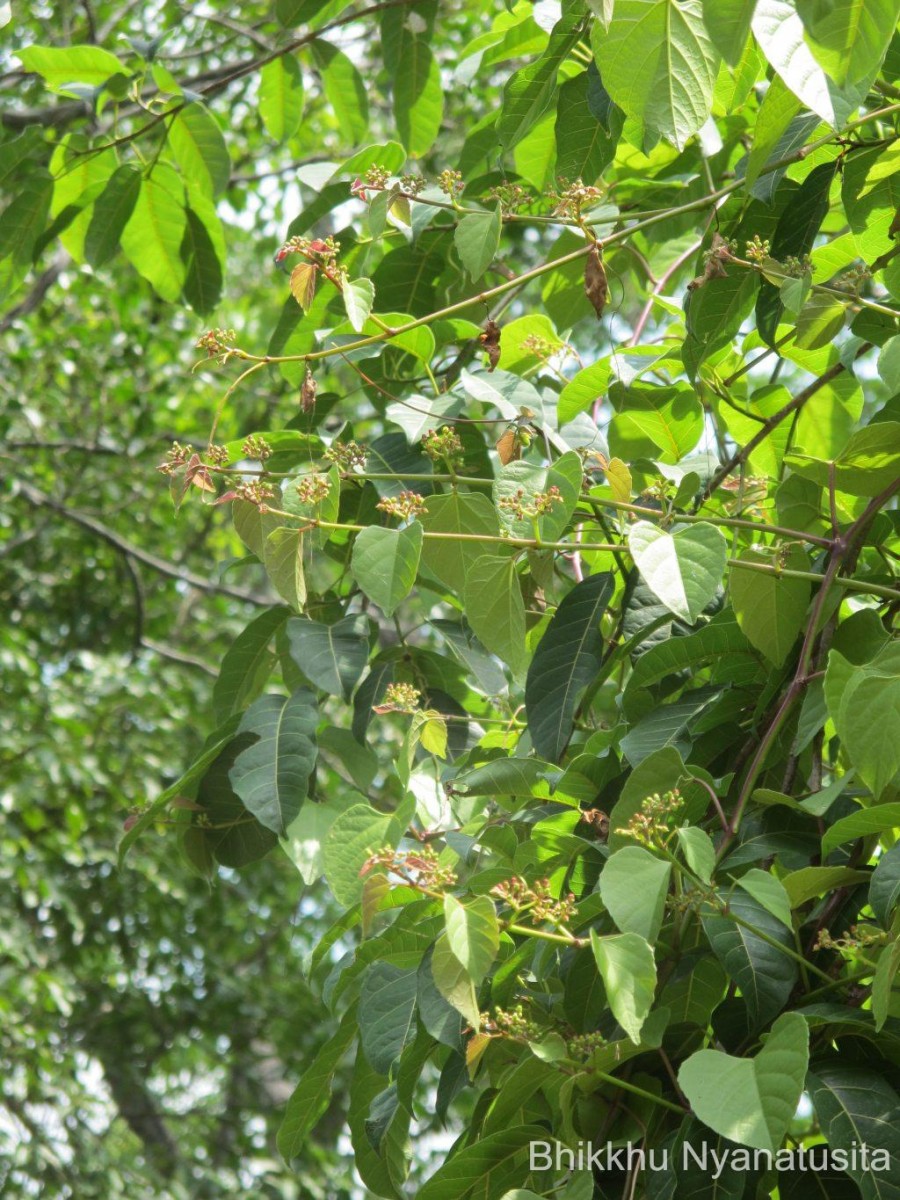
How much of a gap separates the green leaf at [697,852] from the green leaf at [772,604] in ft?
0.69

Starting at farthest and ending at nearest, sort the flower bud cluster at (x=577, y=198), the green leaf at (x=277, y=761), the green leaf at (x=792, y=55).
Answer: the green leaf at (x=277, y=761) < the flower bud cluster at (x=577, y=198) < the green leaf at (x=792, y=55)

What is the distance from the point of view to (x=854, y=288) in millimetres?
952

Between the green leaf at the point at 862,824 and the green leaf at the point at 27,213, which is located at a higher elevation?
the green leaf at the point at 27,213

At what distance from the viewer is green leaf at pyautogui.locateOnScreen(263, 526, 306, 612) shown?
2.96ft

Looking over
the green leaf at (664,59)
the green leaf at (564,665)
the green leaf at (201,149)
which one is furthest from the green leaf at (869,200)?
the green leaf at (201,149)

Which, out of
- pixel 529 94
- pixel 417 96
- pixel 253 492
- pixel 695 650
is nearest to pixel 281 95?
pixel 417 96

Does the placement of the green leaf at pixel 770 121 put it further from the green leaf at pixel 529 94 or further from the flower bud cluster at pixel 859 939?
the flower bud cluster at pixel 859 939

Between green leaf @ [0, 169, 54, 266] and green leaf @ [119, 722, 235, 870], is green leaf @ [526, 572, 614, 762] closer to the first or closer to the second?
green leaf @ [119, 722, 235, 870]

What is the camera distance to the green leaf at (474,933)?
0.68m

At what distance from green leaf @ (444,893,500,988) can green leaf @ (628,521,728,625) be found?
0.22 metres

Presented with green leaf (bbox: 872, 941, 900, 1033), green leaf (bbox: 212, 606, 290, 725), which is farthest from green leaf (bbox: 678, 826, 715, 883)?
green leaf (bbox: 212, 606, 290, 725)

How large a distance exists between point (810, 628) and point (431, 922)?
338 millimetres

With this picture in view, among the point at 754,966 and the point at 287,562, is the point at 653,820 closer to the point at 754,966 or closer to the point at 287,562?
the point at 754,966

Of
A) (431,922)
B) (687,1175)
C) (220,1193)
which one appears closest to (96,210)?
(431,922)
